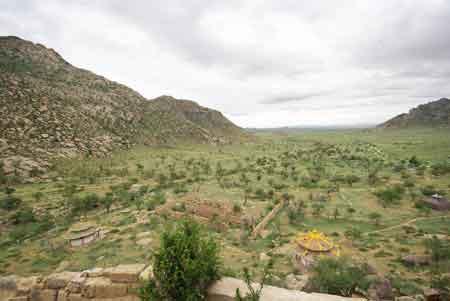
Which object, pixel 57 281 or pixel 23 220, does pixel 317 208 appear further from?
pixel 23 220

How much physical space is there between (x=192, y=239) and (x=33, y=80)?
147 feet

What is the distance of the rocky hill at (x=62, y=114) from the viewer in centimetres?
2550

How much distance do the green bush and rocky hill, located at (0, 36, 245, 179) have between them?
2247cm

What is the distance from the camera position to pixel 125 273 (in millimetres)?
5707

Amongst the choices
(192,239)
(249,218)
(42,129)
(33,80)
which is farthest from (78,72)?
(192,239)

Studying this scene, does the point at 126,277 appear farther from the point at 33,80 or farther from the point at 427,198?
the point at 33,80

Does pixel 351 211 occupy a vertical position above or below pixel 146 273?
below

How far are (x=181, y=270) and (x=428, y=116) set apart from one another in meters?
133

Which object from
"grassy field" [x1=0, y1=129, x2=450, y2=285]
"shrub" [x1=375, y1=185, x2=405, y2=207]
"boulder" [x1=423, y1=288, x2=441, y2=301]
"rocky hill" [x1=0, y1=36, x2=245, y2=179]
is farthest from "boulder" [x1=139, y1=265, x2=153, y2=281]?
"rocky hill" [x1=0, y1=36, x2=245, y2=179]

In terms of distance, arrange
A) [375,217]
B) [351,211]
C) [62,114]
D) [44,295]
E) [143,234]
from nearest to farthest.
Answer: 1. [44,295]
2. [143,234]
3. [375,217]
4. [351,211]
5. [62,114]

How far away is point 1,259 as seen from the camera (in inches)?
327

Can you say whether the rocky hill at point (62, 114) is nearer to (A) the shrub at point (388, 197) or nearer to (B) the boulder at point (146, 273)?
(B) the boulder at point (146, 273)

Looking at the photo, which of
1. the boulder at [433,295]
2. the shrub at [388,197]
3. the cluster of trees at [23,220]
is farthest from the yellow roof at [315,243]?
the cluster of trees at [23,220]

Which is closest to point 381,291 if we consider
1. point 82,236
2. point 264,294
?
point 264,294
